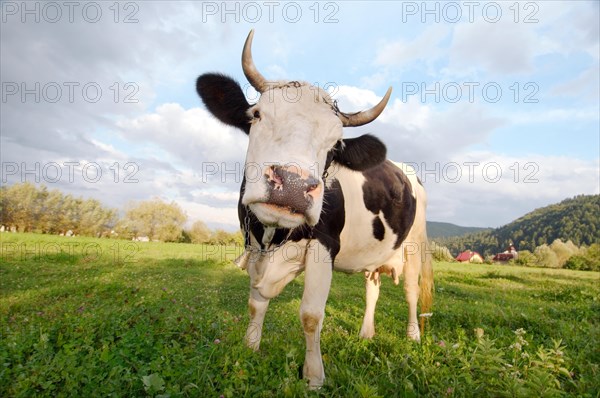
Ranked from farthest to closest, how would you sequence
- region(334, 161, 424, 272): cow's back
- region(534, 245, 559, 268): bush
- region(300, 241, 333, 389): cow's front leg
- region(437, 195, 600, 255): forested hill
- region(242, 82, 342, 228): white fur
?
region(437, 195, 600, 255): forested hill
region(534, 245, 559, 268): bush
region(334, 161, 424, 272): cow's back
region(300, 241, 333, 389): cow's front leg
region(242, 82, 342, 228): white fur

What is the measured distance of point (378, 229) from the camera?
5.67 metres

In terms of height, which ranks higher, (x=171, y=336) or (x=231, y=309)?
(x=171, y=336)

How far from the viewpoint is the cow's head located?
300 centimetres

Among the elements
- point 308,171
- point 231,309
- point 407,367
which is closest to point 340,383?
point 407,367

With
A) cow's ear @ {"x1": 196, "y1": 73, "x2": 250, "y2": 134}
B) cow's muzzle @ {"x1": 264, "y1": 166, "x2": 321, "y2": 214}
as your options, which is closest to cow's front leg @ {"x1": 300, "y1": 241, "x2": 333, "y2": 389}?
cow's muzzle @ {"x1": 264, "y1": 166, "x2": 321, "y2": 214}

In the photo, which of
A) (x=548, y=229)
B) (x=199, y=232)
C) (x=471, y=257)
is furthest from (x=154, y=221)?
(x=548, y=229)

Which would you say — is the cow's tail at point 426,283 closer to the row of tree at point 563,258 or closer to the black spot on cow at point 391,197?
the black spot on cow at point 391,197

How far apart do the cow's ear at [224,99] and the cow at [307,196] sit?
0.04 ft

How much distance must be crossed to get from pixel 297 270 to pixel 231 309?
12.6 feet

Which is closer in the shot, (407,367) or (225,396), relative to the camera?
(225,396)

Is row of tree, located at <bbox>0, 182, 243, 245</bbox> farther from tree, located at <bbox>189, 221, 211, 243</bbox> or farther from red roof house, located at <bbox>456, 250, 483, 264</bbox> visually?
red roof house, located at <bbox>456, 250, 483, 264</bbox>

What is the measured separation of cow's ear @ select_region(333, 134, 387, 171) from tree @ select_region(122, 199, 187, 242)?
174 ft

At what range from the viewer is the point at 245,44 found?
161 inches

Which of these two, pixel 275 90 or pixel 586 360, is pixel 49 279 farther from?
pixel 586 360
